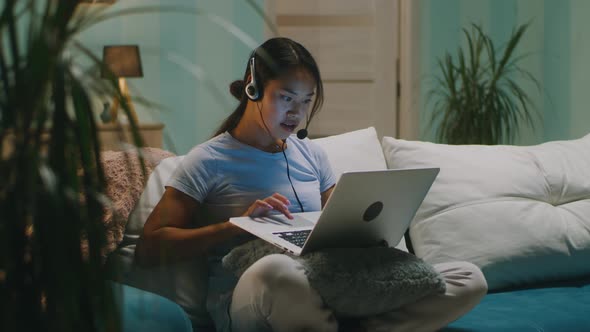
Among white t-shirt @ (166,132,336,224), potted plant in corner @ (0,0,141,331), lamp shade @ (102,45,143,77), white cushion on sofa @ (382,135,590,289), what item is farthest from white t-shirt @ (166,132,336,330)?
lamp shade @ (102,45,143,77)

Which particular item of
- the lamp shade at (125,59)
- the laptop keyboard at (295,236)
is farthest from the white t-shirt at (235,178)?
the lamp shade at (125,59)

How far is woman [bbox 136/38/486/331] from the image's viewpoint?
1482mm

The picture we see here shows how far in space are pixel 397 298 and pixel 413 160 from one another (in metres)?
0.78

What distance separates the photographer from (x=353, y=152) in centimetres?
216

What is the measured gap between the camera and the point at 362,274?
4.81 feet

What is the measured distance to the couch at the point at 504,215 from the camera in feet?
6.55

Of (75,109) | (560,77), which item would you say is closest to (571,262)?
(75,109)

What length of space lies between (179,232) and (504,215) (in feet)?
3.09

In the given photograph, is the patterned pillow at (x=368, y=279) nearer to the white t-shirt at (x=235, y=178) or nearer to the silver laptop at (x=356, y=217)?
the silver laptop at (x=356, y=217)

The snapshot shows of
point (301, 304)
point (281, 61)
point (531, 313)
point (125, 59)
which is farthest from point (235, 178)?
point (125, 59)

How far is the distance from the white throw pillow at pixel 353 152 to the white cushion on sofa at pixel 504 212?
0.26 feet

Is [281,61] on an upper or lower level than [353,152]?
upper

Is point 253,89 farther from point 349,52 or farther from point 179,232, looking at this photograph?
point 349,52

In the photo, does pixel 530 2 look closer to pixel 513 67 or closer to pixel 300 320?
pixel 513 67
